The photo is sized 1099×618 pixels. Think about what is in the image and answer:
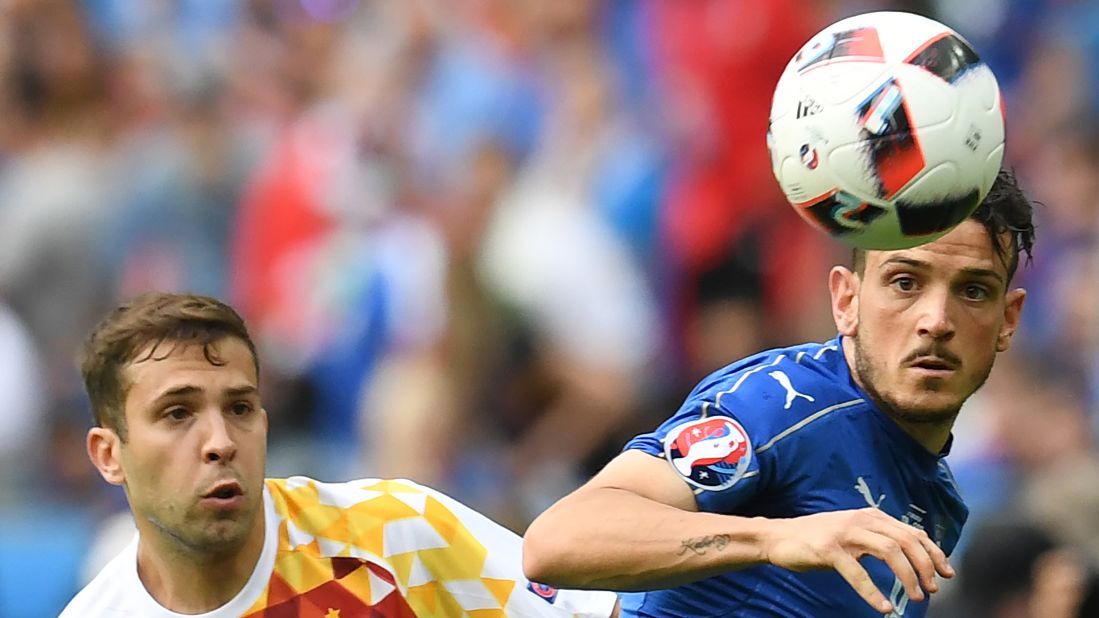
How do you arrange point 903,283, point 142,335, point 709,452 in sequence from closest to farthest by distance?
point 709,452, point 903,283, point 142,335

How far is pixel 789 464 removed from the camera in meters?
4.29

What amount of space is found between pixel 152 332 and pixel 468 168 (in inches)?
206

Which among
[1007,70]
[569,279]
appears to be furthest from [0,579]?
[1007,70]

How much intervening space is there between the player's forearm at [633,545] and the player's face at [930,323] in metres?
0.94

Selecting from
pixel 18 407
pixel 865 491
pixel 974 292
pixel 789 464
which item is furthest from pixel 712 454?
pixel 18 407

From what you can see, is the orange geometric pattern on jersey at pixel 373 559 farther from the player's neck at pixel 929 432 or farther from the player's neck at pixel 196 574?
the player's neck at pixel 929 432

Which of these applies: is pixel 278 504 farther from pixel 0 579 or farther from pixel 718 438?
pixel 0 579

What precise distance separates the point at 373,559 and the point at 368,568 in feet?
0.09

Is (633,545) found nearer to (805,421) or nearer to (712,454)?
(712,454)

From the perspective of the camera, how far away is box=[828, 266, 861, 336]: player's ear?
4.78m

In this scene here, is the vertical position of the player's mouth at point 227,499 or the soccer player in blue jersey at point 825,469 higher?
the player's mouth at point 227,499

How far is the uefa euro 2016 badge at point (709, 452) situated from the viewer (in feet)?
13.4

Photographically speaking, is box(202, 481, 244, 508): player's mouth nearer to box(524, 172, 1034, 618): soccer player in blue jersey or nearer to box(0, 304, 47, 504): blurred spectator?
box(524, 172, 1034, 618): soccer player in blue jersey

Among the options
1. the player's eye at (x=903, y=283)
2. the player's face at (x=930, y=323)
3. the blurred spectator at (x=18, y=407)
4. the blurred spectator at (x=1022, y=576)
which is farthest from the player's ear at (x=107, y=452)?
the blurred spectator at (x=18, y=407)
